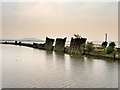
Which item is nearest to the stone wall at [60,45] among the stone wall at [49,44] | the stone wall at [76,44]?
the stone wall at [49,44]

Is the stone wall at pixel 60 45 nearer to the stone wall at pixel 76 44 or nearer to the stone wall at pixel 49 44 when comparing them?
the stone wall at pixel 49 44

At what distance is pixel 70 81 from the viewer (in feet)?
52.2

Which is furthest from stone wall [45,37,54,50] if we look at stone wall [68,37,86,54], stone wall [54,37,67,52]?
stone wall [68,37,86,54]

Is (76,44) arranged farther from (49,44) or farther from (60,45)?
(49,44)

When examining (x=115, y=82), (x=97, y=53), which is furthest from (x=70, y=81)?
(x=97, y=53)

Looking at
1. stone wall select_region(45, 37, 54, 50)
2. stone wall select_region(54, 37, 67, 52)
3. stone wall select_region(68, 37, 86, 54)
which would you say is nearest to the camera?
stone wall select_region(68, 37, 86, 54)

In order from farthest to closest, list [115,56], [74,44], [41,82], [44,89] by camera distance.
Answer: [74,44]
[115,56]
[41,82]
[44,89]

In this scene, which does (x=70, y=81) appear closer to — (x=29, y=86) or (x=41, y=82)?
(x=41, y=82)

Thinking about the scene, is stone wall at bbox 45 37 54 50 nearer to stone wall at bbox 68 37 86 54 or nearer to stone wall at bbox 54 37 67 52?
stone wall at bbox 54 37 67 52

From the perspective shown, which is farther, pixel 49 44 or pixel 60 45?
pixel 49 44

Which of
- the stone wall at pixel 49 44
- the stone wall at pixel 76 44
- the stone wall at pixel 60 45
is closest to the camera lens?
the stone wall at pixel 76 44

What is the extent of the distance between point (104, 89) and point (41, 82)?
418cm

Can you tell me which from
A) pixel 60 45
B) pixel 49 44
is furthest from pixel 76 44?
pixel 49 44

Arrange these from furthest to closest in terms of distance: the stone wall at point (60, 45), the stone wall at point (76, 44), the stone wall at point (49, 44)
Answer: the stone wall at point (49, 44) < the stone wall at point (60, 45) < the stone wall at point (76, 44)
